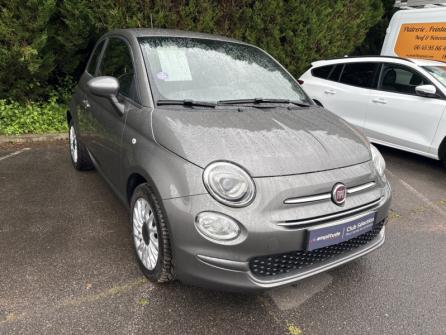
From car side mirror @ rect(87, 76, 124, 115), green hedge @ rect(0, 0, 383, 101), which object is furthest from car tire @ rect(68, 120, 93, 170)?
green hedge @ rect(0, 0, 383, 101)

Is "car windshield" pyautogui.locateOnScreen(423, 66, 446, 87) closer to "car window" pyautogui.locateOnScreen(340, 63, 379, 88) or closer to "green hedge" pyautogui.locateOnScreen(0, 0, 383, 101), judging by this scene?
"car window" pyautogui.locateOnScreen(340, 63, 379, 88)

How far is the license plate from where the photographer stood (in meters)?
2.02

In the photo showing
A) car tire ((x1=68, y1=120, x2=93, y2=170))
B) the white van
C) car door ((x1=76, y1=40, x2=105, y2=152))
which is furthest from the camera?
the white van

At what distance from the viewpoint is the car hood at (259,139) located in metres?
2.10

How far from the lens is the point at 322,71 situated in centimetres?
645

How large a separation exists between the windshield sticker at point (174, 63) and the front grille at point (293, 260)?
1478 mm

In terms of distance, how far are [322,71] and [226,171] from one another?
16.5 feet

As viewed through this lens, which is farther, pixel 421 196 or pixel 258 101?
pixel 421 196

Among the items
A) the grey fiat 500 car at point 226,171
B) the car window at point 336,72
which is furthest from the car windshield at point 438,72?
the grey fiat 500 car at point 226,171

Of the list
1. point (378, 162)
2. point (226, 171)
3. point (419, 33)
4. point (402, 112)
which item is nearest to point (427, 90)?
point (402, 112)

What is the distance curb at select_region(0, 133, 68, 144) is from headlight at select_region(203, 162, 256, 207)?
177 inches

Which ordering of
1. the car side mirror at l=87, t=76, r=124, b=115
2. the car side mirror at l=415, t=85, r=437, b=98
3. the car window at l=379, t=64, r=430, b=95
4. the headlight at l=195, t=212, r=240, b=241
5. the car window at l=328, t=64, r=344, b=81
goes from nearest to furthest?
the headlight at l=195, t=212, r=240, b=241
the car side mirror at l=87, t=76, r=124, b=115
the car side mirror at l=415, t=85, r=437, b=98
the car window at l=379, t=64, r=430, b=95
the car window at l=328, t=64, r=344, b=81

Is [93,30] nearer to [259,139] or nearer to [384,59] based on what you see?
[384,59]

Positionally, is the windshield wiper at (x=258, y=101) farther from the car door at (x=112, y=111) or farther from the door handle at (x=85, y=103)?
the door handle at (x=85, y=103)
